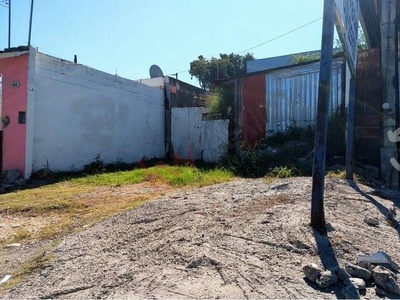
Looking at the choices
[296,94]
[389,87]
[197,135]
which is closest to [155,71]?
[197,135]

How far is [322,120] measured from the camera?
302cm

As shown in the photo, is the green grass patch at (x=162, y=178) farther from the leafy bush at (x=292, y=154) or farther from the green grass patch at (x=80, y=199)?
the leafy bush at (x=292, y=154)

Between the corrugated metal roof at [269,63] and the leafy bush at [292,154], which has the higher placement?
the corrugated metal roof at [269,63]

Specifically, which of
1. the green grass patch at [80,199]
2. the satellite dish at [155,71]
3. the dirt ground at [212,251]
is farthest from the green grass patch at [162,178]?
the satellite dish at [155,71]

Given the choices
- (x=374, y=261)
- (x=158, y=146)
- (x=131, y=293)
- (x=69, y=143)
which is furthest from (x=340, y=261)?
(x=158, y=146)

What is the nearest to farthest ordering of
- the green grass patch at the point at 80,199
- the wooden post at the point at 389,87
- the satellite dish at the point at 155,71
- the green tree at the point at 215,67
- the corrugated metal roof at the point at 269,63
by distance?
the green grass patch at the point at 80,199 → the wooden post at the point at 389,87 → the satellite dish at the point at 155,71 → the corrugated metal roof at the point at 269,63 → the green tree at the point at 215,67

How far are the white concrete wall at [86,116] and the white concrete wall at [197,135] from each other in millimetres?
952

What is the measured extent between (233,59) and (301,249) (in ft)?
94.6

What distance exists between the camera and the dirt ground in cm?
214

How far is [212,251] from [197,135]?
962cm

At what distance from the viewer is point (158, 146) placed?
1316 cm

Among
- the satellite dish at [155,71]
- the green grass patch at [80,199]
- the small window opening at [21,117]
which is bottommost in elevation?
the green grass patch at [80,199]

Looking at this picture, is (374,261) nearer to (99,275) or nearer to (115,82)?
(99,275)

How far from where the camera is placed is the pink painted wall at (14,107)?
26.0 ft
